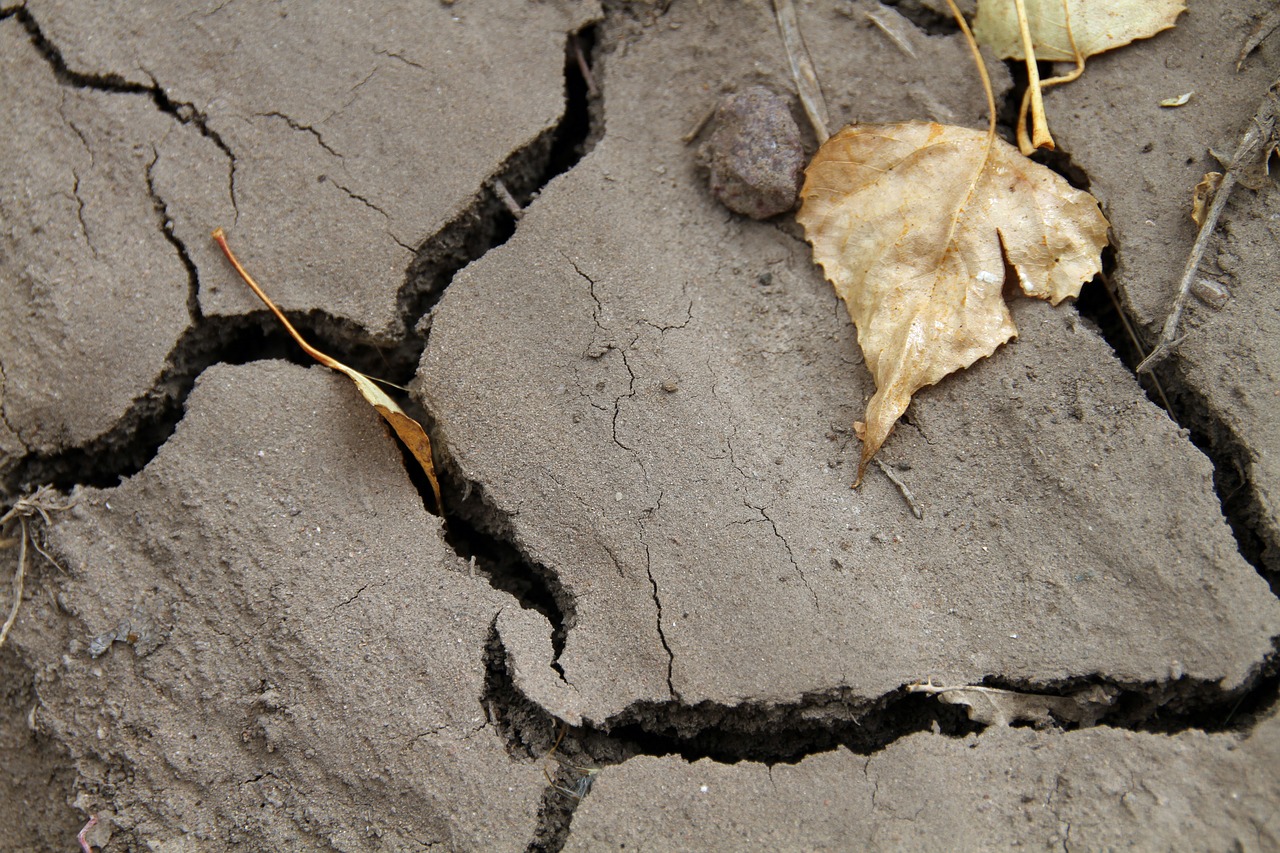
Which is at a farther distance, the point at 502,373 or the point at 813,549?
the point at 502,373

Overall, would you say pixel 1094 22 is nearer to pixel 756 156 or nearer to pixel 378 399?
pixel 756 156

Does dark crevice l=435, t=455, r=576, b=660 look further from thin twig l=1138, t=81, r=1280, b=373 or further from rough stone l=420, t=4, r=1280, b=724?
thin twig l=1138, t=81, r=1280, b=373

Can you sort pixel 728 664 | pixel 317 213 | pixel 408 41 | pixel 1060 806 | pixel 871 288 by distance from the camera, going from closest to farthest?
pixel 1060 806
pixel 728 664
pixel 871 288
pixel 317 213
pixel 408 41

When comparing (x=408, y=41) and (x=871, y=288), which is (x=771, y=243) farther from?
(x=408, y=41)

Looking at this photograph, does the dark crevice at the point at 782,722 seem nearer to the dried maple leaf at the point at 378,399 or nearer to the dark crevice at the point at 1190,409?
the dark crevice at the point at 1190,409

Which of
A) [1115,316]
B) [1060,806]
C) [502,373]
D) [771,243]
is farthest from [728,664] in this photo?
[1115,316]

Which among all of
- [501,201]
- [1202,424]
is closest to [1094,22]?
[1202,424]

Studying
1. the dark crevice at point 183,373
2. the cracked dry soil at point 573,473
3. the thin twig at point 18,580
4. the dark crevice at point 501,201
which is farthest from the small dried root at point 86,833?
the dark crevice at point 501,201
